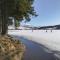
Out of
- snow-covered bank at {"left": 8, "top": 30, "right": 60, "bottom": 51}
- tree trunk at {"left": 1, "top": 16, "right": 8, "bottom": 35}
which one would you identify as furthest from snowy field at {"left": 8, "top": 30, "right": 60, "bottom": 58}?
tree trunk at {"left": 1, "top": 16, "right": 8, "bottom": 35}

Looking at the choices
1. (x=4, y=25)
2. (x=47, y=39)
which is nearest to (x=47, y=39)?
(x=47, y=39)

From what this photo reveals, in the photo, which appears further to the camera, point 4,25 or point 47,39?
point 47,39

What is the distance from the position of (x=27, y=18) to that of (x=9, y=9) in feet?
16.9

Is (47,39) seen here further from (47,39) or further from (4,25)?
(4,25)

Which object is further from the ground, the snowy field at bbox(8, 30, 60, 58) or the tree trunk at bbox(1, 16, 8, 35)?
the tree trunk at bbox(1, 16, 8, 35)

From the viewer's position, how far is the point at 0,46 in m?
13.7

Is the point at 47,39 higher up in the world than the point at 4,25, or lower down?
lower down

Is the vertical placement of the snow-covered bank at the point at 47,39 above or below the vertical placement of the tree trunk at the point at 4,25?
below

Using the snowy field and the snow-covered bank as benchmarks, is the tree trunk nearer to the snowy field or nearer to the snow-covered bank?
the snowy field

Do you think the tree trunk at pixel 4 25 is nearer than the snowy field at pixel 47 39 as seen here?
Yes

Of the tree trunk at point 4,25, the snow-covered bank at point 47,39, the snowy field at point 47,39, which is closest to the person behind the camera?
the tree trunk at point 4,25

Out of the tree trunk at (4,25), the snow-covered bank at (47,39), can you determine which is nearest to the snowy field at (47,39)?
the snow-covered bank at (47,39)

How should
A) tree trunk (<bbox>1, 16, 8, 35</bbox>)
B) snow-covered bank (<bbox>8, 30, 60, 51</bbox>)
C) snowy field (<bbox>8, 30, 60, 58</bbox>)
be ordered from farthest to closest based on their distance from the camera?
1. snow-covered bank (<bbox>8, 30, 60, 51</bbox>)
2. snowy field (<bbox>8, 30, 60, 58</bbox>)
3. tree trunk (<bbox>1, 16, 8, 35</bbox>)

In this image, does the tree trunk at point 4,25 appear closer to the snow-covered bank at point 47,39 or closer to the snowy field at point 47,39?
the snowy field at point 47,39
